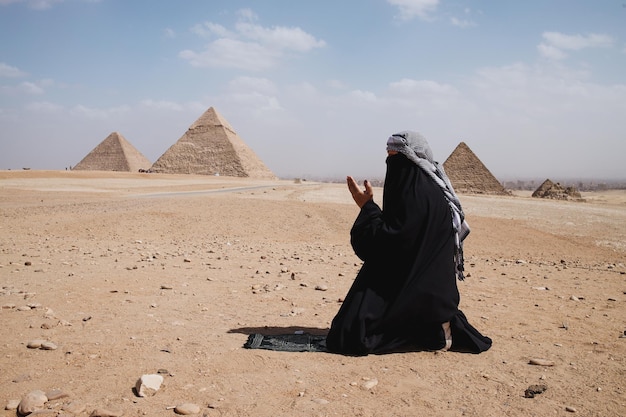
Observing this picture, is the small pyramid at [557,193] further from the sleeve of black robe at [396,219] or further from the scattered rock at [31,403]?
the scattered rock at [31,403]

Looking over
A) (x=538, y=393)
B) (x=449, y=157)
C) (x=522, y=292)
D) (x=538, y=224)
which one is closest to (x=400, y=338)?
(x=538, y=393)

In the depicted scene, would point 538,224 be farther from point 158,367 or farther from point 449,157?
point 449,157

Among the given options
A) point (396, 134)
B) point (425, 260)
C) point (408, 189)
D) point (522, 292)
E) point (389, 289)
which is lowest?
point (522, 292)

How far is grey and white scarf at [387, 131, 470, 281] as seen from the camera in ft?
11.0

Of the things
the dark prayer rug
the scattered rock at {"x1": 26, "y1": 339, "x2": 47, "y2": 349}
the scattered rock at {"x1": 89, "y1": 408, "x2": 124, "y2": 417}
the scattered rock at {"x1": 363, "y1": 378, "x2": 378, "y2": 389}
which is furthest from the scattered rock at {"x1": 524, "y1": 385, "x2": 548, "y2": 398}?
the scattered rock at {"x1": 26, "y1": 339, "x2": 47, "y2": 349}

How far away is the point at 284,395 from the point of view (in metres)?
2.60

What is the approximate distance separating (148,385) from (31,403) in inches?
21.4

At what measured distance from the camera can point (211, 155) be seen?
66625mm

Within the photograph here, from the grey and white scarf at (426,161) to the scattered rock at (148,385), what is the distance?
82.8 inches

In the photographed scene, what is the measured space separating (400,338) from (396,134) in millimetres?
1433

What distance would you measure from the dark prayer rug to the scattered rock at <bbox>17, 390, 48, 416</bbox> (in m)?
1.27

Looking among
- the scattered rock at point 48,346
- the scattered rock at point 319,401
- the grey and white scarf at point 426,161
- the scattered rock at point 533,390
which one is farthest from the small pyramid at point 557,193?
the scattered rock at point 48,346

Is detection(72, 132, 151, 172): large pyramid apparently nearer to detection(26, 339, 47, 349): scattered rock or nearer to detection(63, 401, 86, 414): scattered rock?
detection(26, 339, 47, 349): scattered rock

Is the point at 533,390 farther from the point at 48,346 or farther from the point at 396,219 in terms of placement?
the point at 48,346
